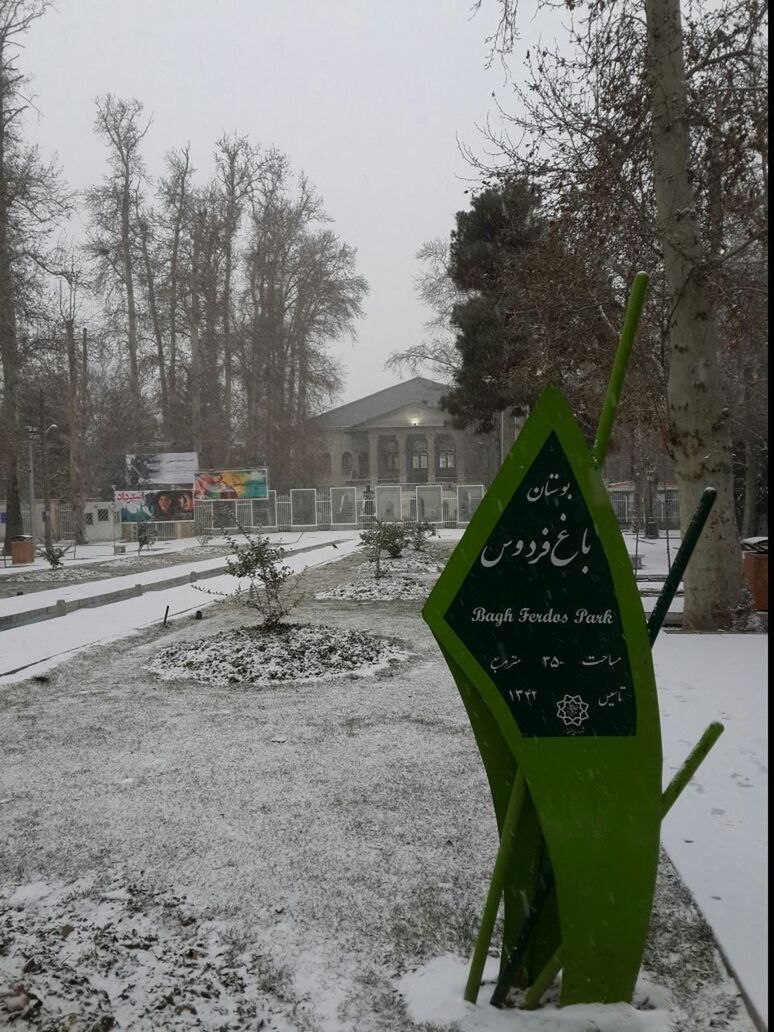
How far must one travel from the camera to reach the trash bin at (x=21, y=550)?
25453 millimetres

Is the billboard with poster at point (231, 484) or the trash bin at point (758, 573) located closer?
the trash bin at point (758, 573)

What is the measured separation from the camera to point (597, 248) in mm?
10594

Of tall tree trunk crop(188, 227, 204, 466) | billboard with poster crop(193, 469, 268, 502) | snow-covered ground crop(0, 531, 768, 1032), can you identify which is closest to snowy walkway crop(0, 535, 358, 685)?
snow-covered ground crop(0, 531, 768, 1032)

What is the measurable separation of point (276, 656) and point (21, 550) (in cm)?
1988

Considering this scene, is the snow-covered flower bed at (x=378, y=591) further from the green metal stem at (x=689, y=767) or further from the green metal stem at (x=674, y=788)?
the green metal stem at (x=689, y=767)

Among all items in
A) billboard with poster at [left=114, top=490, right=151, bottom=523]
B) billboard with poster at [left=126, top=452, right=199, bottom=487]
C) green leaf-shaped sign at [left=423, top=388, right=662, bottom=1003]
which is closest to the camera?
green leaf-shaped sign at [left=423, top=388, right=662, bottom=1003]

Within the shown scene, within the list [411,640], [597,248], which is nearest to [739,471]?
[597,248]

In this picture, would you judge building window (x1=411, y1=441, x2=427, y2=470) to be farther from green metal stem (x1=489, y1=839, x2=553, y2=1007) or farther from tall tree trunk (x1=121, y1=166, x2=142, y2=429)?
green metal stem (x1=489, y1=839, x2=553, y2=1007)

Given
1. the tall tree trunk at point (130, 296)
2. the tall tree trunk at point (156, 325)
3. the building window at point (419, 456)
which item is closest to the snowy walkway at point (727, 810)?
the tall tree trunk at point (130, 296)

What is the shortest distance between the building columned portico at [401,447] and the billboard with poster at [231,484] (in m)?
22.3

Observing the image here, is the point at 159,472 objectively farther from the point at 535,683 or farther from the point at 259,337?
the point at 535,683

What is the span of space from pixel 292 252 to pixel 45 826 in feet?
143

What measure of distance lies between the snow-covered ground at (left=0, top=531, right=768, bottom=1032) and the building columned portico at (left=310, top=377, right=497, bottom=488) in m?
56.8

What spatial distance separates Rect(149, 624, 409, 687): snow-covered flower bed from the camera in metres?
7.69
